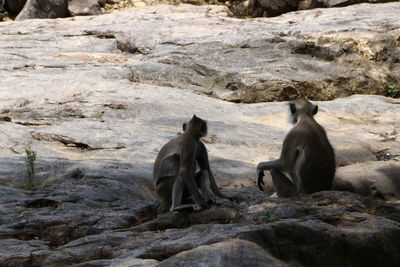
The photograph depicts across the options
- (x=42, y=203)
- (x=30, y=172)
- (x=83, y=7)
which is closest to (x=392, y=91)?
(x=30, y=172)

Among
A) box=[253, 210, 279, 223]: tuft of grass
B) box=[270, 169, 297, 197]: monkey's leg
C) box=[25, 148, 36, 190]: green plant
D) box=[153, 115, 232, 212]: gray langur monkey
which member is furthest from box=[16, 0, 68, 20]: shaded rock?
box=[253, 210, 279, 223]: tuft of grass

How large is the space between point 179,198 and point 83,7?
17062mm

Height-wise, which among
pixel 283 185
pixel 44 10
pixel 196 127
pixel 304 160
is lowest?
pixel 283 185

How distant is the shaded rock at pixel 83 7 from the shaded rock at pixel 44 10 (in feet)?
1.03

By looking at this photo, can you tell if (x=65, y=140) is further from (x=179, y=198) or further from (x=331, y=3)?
(x=331, y=3)

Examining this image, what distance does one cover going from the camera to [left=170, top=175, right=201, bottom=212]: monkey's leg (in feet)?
22.5

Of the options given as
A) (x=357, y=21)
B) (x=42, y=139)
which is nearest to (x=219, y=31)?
(x=357, y=21)

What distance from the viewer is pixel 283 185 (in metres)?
7.65

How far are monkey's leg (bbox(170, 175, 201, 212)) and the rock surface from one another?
0.29ft

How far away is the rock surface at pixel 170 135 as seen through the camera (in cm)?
544

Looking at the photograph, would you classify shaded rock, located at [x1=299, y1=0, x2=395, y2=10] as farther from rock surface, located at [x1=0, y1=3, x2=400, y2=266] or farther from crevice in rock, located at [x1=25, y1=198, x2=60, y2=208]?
crevice in rock, located at [x1=25, y1=198, x2=60, y2=208]

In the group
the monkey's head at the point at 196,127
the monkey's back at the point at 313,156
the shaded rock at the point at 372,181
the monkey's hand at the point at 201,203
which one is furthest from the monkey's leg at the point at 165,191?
the shaded rock at the point at 372,181

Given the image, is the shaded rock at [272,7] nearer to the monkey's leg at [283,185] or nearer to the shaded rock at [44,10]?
the shaded rock at [44,10]

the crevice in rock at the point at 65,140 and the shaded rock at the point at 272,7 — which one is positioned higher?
the shaded rock at the point at 272,7
